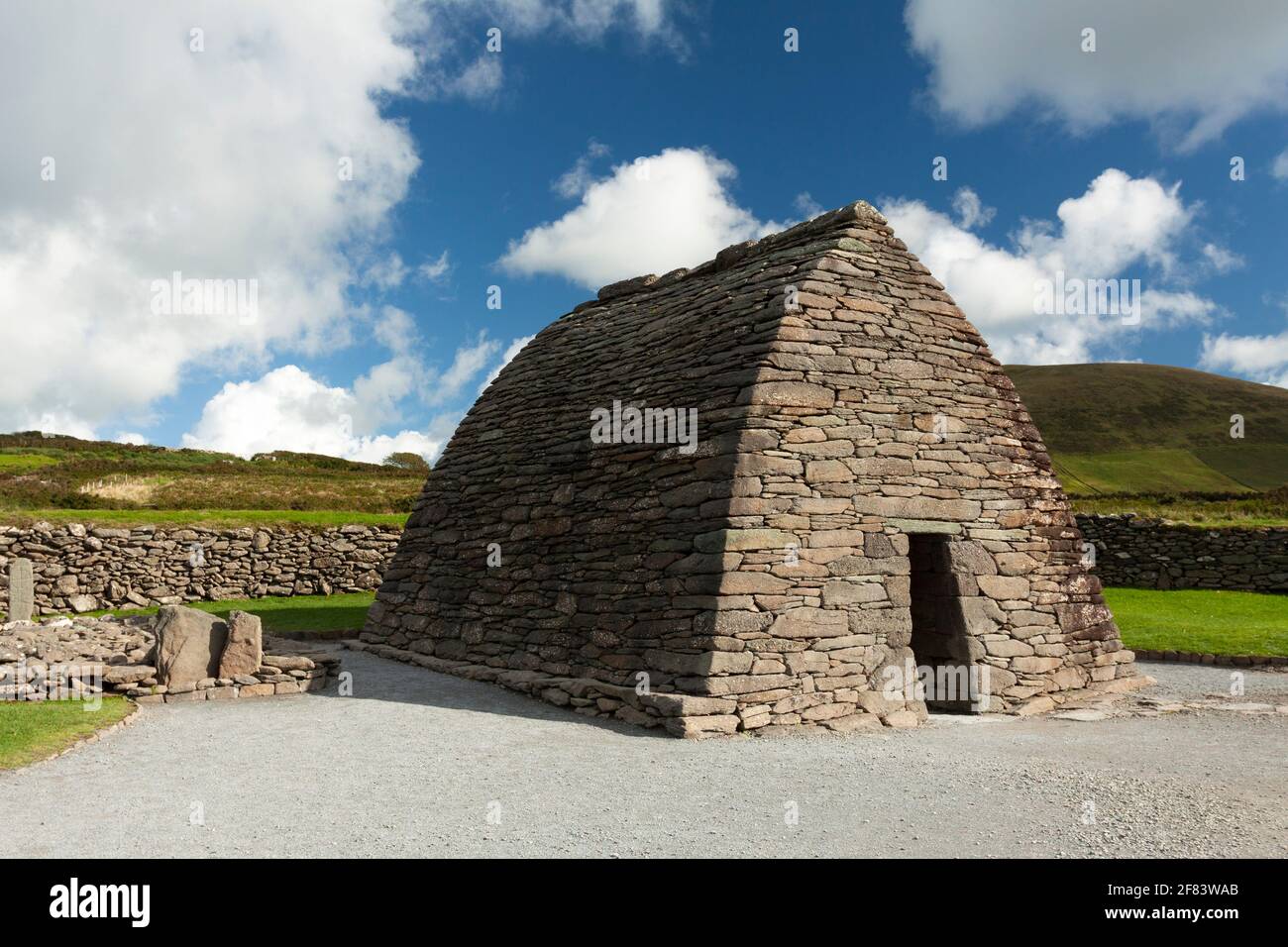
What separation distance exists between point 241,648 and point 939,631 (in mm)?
9401

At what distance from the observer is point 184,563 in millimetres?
22188

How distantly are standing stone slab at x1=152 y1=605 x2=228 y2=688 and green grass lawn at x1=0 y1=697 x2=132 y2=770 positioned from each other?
65cm

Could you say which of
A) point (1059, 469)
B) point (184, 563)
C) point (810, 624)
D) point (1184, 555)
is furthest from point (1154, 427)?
point (810, 624)

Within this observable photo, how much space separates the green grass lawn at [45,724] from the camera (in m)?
7.78

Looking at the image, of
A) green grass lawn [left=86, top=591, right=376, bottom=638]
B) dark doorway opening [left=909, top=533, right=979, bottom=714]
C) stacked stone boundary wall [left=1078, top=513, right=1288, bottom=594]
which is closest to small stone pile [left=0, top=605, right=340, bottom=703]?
green grass lawn [left=86, top=591, right=376, bottom=638]

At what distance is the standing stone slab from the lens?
1098 cm

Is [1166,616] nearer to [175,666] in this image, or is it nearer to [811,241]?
[811,241]

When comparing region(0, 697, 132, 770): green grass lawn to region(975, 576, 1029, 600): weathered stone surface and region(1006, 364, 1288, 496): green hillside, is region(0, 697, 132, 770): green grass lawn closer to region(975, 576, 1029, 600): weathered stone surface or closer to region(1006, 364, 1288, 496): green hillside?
region(975, 576, 1029, 600): weathered stone surface

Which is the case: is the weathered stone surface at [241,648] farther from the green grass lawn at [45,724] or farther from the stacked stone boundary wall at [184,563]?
the stacked stone boundary wall at [184,563]

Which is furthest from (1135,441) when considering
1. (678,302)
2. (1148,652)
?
(678,302)

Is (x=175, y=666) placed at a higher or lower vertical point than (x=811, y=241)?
lower

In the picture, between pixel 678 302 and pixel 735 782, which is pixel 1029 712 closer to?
pixel 735 782

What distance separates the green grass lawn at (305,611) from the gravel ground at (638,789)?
25.7 feet
